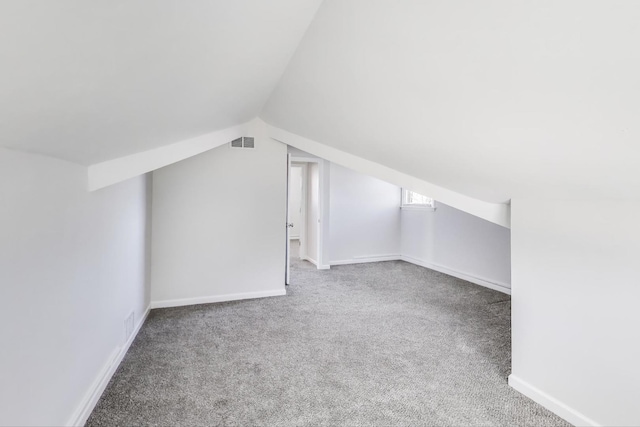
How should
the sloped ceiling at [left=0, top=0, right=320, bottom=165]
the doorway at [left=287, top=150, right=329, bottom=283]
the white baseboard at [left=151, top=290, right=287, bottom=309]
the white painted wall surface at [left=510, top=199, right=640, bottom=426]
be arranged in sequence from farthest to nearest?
the doorway at [left=287, top=150, right=329, bottom=283]
the white baseboard at [left=151, top=290, right=287, bottom=309]
the white painted wall surface at [left=510, top=199, right=640, bottom=426]
the sloped ceiling at [left=0, top=0, right=320, bottom=165]

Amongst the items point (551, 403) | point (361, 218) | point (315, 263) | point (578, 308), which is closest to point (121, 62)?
point (578, 308)

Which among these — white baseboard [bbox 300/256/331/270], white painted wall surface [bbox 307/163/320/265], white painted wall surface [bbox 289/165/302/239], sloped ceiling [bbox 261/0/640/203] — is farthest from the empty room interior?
white painted wall surface [bbox 289/165/302/239]

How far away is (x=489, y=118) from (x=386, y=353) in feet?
6.76

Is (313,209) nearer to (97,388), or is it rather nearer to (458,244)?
(458,244)

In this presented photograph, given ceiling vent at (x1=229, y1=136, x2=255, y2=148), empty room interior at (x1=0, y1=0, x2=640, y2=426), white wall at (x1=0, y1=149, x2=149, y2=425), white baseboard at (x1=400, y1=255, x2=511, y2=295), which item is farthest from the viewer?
white baseboard at (x1=400, y1=255, x2=511, y2=295)

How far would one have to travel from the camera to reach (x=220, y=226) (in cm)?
385

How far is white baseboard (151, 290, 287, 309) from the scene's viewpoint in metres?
3.66

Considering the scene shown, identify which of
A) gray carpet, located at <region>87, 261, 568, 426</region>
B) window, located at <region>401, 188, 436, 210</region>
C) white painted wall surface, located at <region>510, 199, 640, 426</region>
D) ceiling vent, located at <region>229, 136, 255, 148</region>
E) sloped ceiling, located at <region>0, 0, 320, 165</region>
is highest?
ceiling vent, located at <region>229, 136, 255, 148</region>

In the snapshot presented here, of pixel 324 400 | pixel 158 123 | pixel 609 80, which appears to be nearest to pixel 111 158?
pixel 158 123

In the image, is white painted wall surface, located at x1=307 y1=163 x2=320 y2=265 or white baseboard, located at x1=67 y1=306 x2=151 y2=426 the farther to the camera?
white painted wall surface, located at x1=307 y1=163 x2=320 y2=265

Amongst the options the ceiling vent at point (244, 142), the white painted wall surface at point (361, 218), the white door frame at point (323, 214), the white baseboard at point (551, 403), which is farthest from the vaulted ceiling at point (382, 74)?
the white painted wall surface at point (361, 218)

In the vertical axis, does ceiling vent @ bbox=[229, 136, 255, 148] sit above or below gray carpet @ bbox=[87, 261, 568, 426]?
above

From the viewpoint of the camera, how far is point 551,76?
0.94 meters

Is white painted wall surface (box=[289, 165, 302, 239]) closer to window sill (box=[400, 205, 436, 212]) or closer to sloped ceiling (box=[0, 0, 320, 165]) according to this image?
window sill (box=[400, 205, 436, 212])
